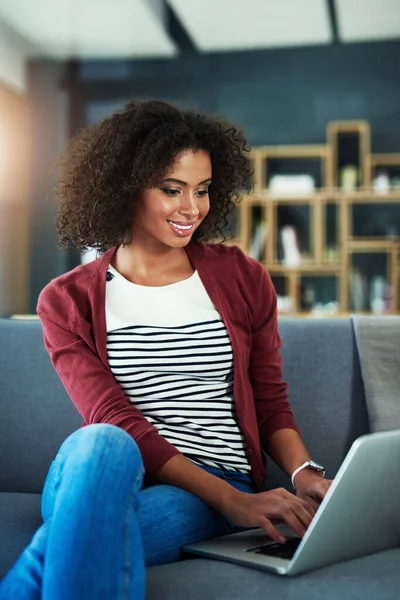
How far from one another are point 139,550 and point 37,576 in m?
0.13

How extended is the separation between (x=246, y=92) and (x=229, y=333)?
4.79 m

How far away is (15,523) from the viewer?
4.56 feet

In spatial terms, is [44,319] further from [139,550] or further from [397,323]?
[397,323]

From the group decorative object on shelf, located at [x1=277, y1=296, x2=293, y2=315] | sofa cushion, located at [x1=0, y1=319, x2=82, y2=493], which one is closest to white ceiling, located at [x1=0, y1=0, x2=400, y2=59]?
decorative object on shelf, located at [x1=277, y1=296, x2=293, y2=315]

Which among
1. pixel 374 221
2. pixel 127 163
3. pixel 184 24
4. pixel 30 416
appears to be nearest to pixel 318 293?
pixel 374 221

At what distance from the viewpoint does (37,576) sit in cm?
95

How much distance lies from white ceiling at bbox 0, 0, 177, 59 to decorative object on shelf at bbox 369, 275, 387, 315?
7.54ft

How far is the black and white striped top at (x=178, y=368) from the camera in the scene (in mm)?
1352

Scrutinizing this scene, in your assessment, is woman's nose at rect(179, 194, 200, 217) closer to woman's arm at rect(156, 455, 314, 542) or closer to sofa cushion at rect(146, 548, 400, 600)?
woman's arm at rect(156, 455, 314, 542)

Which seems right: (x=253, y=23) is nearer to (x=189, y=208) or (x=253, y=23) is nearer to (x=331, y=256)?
(x=331, y=256)

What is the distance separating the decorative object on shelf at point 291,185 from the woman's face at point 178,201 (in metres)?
4.28

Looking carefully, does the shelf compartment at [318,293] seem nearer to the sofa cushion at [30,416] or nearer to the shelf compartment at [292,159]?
the shelf compartment at [292,159]

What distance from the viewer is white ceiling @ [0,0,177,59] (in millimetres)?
5316

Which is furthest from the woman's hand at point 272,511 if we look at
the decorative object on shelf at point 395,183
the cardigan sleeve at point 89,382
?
the decorative object on shelf at point 395,183
